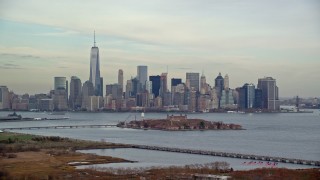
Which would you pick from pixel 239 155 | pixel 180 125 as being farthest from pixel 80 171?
pixel 180 125

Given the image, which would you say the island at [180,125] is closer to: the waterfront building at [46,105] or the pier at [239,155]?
the pier at [239,155]

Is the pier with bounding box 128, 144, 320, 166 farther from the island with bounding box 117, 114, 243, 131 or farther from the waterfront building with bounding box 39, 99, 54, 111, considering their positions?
the waterfront building with bounding box 39, 99, 54, 111

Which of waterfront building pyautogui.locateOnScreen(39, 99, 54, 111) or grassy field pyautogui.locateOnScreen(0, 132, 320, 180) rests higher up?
waterfront building pyautogui.locateOnScreen(39, 99, 54, 111)

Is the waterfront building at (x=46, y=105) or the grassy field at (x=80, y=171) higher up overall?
the waterfront building at (x=46, y=105)

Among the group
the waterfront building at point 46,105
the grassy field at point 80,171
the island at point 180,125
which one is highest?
the waterfront building at point 46,105

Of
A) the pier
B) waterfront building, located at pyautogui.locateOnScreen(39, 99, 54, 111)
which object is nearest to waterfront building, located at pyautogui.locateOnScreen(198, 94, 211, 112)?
waterfront building, located at pyautogui.locateOnScreen(39, 99, 54, 111)

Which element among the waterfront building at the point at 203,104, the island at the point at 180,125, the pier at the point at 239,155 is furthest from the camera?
the waterfront building at the point at 203,104

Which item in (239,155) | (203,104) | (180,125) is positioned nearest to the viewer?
(239,155)

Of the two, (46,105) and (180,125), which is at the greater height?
(46,105)

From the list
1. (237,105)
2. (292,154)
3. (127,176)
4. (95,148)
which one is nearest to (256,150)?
(292,154)

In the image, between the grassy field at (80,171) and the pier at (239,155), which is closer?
the grassy field at (80,171)

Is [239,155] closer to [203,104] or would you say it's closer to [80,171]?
[80,171]

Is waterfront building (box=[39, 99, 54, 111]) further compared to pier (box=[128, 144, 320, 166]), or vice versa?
waterfront building (box=[39, 99, 54, 111])

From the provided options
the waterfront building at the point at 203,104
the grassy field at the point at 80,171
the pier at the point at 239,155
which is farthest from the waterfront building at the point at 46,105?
the grassy field at the point at 80,171
